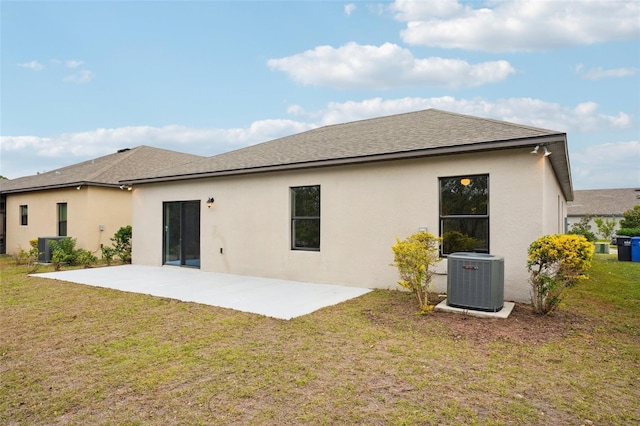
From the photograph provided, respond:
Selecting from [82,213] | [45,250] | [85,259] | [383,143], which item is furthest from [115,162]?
[383,143]

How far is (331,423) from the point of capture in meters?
2.66

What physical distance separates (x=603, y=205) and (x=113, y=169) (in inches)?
1679

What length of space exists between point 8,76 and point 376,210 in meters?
17.4

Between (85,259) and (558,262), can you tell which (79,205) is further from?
(558,262)

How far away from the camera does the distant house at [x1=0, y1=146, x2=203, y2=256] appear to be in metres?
14.2

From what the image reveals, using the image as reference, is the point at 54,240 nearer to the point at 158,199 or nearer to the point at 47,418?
the point at 158,199

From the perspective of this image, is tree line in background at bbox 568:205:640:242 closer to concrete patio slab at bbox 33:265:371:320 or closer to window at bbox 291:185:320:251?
window at bbox 291:185:320:251

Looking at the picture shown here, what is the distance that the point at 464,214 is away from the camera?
23.2ft

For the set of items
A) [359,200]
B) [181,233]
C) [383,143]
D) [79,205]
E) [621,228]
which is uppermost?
[383,143]

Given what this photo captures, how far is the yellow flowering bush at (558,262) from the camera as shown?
203 inches

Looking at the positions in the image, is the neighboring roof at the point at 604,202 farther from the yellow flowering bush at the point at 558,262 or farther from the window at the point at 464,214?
the yellow flowering bush at the point at 558,262

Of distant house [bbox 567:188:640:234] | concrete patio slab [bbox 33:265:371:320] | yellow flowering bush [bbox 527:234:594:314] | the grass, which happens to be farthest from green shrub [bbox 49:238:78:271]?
distant house [bbox 567:188:640:234]

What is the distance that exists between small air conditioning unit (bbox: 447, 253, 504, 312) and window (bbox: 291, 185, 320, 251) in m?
3.72

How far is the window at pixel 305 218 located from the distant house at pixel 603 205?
32.4 metres
